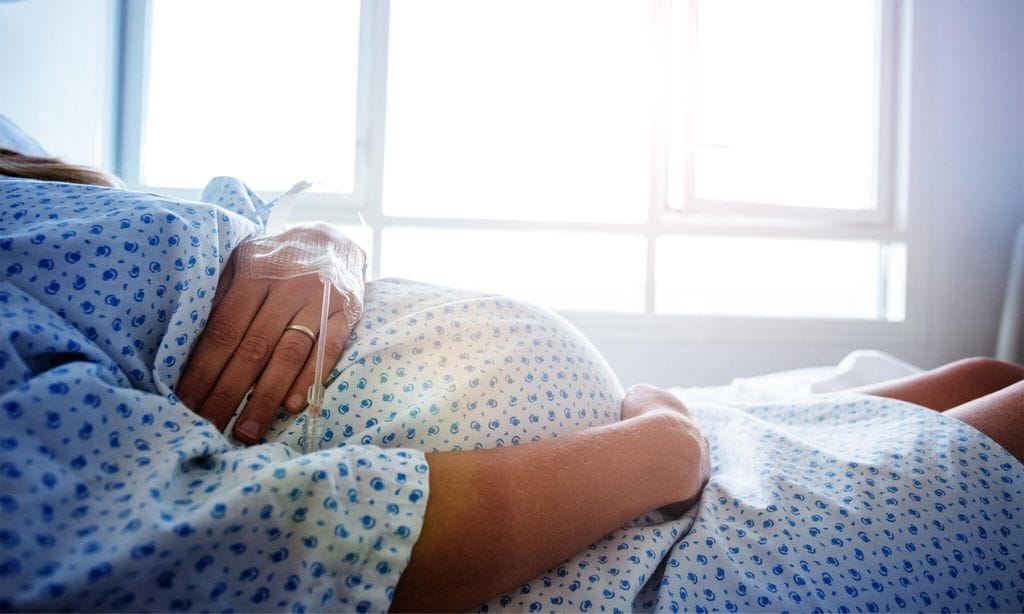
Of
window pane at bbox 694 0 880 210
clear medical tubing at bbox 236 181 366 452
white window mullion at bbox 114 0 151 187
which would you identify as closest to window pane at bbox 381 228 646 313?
window pane at bbox 694 0 880 210

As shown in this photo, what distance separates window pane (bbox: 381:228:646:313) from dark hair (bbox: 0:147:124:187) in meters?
1.26

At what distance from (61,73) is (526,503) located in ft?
5.85

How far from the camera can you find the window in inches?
71.3

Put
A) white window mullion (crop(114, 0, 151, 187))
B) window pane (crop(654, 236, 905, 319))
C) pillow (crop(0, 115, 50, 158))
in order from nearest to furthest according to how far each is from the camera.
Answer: pillow (crop(0, 115, 50, 158)), white window mullion (crop(114, 0, 151, 187)), window pane (crop(654, 236, 905, 319))

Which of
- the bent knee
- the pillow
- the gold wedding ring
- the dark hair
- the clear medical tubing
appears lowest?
the bent knee

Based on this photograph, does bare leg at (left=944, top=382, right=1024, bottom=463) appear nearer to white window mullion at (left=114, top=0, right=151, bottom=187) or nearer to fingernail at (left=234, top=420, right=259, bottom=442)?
fingernail at (left=234, top=420, right=259, bottom=442)

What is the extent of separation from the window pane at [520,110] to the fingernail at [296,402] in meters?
1.39

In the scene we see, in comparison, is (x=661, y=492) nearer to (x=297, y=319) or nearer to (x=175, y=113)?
(x=297, y=319)

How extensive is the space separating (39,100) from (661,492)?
5.71 feet

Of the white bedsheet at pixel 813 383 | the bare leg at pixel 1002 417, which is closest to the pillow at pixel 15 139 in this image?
the white bedsheet at pixel 813 383

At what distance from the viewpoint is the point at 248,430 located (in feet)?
1.67

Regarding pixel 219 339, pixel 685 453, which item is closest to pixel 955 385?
pixel 685 453

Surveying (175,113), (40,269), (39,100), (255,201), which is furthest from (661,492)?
(175,113)

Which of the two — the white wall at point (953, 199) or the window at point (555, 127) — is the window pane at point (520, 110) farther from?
the white wall at point (953, 199)
